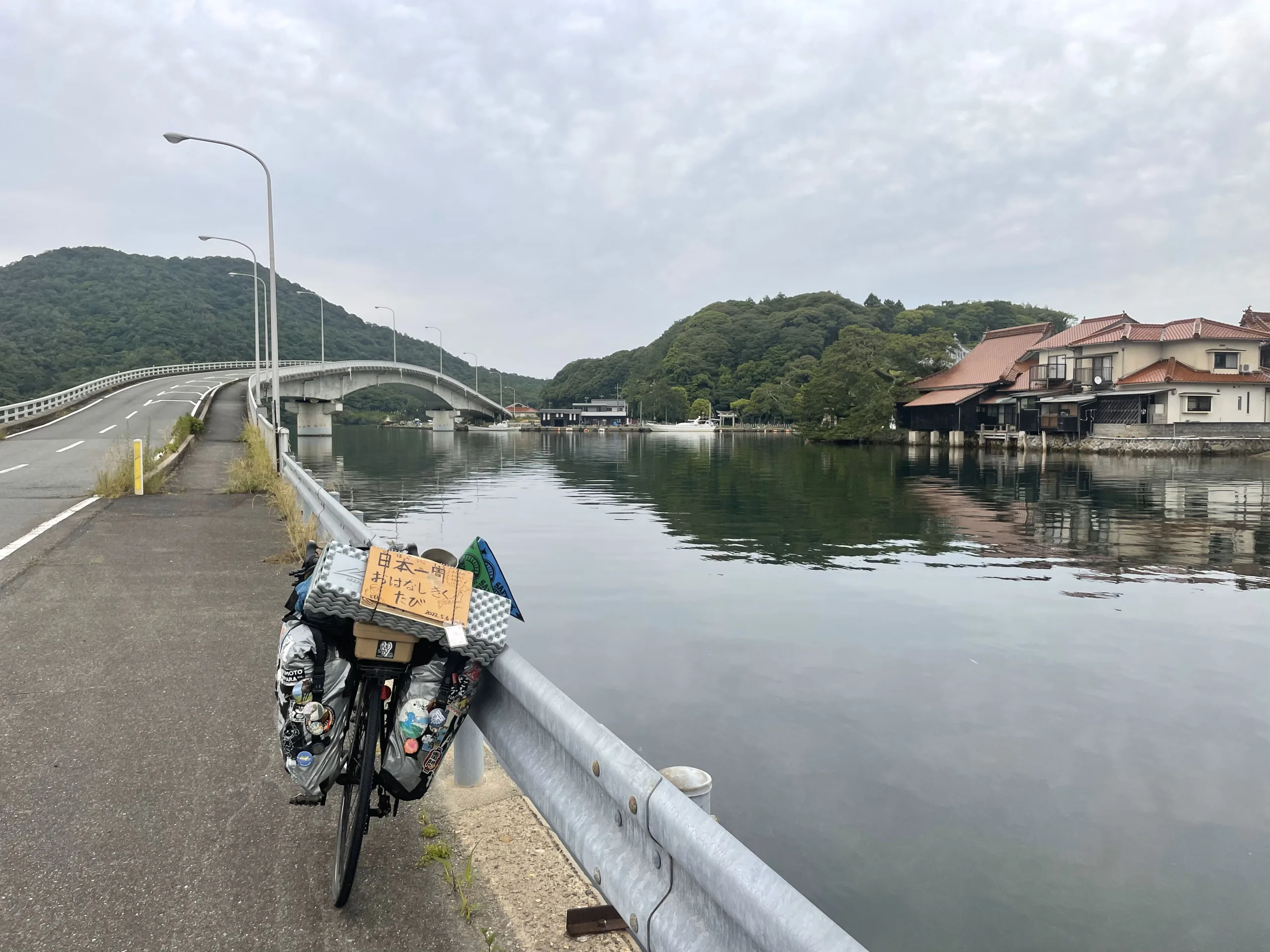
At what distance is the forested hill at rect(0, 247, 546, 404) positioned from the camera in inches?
2963

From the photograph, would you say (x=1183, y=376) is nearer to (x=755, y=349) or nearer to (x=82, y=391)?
(x=82, y=391)

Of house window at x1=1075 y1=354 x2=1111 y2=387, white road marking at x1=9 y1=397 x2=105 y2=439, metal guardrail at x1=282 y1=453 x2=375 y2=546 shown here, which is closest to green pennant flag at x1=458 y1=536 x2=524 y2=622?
metal guardrail at x1=282 y1=453 x2=375 y2=546

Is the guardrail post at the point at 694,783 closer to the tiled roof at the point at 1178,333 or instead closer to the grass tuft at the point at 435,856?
the grass tuft at the point at 435,856

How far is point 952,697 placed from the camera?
312 inches

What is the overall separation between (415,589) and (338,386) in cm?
7542

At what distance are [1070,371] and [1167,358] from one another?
5864 millimetres

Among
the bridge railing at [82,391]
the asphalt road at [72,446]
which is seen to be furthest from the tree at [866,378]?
the asphalt road at [72,446]

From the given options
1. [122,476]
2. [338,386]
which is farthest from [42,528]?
[338,386]

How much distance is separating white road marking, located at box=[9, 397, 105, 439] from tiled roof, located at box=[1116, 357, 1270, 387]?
2270 inches

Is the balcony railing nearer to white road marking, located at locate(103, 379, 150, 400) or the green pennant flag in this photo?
white road marking, located at locate(103, 379, 150, 400)

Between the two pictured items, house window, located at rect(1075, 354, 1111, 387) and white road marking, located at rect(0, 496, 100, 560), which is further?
house window, located at rect(1075, 354, 1111, 387)

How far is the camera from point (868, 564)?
14938 millimetres

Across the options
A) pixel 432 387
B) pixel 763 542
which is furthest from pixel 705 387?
pixel 763 542

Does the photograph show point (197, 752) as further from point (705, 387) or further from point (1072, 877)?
point (705, 387)
